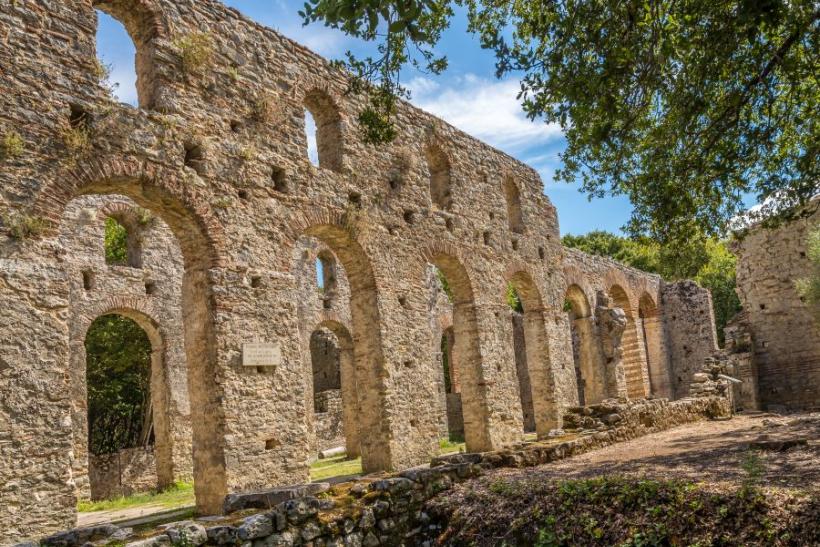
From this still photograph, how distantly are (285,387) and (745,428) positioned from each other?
848 centimetres

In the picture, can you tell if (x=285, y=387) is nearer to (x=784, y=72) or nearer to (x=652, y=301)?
(x=784, y=72)

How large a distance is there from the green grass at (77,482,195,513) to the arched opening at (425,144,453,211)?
7.59 meters

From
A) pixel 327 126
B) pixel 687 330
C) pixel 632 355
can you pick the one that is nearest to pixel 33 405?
pixel 327 126

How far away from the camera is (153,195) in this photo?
9.26 metres

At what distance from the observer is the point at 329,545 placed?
584cm

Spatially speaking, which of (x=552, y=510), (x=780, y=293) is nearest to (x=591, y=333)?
(x=780, y=293)

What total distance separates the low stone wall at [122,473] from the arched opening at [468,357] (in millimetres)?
7396

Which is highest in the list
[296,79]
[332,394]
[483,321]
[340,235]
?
[296,79]

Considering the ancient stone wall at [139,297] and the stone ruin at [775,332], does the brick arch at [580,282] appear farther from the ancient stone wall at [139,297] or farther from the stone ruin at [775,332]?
the ancient stone wall at [139,297]

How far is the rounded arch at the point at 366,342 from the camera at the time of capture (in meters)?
11.8

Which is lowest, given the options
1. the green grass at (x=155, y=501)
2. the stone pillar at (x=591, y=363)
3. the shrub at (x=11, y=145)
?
the green grass at (x=155, y=501)

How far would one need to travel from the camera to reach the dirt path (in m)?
6.36

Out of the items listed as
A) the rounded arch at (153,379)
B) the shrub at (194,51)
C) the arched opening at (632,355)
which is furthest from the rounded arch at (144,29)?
the arched opening at (632,355)

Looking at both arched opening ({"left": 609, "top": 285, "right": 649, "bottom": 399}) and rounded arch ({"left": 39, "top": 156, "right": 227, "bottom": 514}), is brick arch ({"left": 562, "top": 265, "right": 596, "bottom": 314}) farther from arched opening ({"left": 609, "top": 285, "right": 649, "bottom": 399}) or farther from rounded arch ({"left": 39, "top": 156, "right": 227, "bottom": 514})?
rounded arch ({"left": 39, "top": 156, "right": 227, "bottom": 514})
